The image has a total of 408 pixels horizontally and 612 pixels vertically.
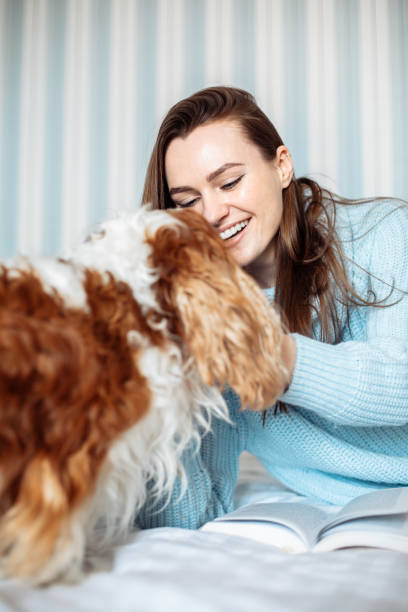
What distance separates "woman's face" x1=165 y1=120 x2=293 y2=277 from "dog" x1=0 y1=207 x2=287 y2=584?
582 mm

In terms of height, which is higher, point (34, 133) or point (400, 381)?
point (34, 133)

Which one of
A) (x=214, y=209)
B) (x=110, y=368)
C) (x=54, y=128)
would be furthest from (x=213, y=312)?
(x=54, y=128)

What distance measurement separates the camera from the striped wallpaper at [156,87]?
2.47 metres

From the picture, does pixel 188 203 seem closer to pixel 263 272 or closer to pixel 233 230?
pixel 233 230

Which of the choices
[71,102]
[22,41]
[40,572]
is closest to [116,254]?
[40,572]

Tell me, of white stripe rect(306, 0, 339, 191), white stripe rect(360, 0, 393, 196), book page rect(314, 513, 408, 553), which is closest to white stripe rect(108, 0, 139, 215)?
white stripe rect(306, 0, 339, 191)

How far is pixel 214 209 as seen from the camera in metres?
1.39

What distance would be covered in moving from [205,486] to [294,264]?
0.61 metres

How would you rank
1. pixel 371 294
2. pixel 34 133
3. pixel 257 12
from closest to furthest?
pixel 371 294, pixel 257 12, pixel 34 133

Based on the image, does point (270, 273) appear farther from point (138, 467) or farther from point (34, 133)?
point (34, 133)

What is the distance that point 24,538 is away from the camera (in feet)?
1.99

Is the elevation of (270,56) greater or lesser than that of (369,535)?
greater

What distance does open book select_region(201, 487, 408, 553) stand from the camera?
2.88 feet

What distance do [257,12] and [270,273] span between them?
5.10 ft
